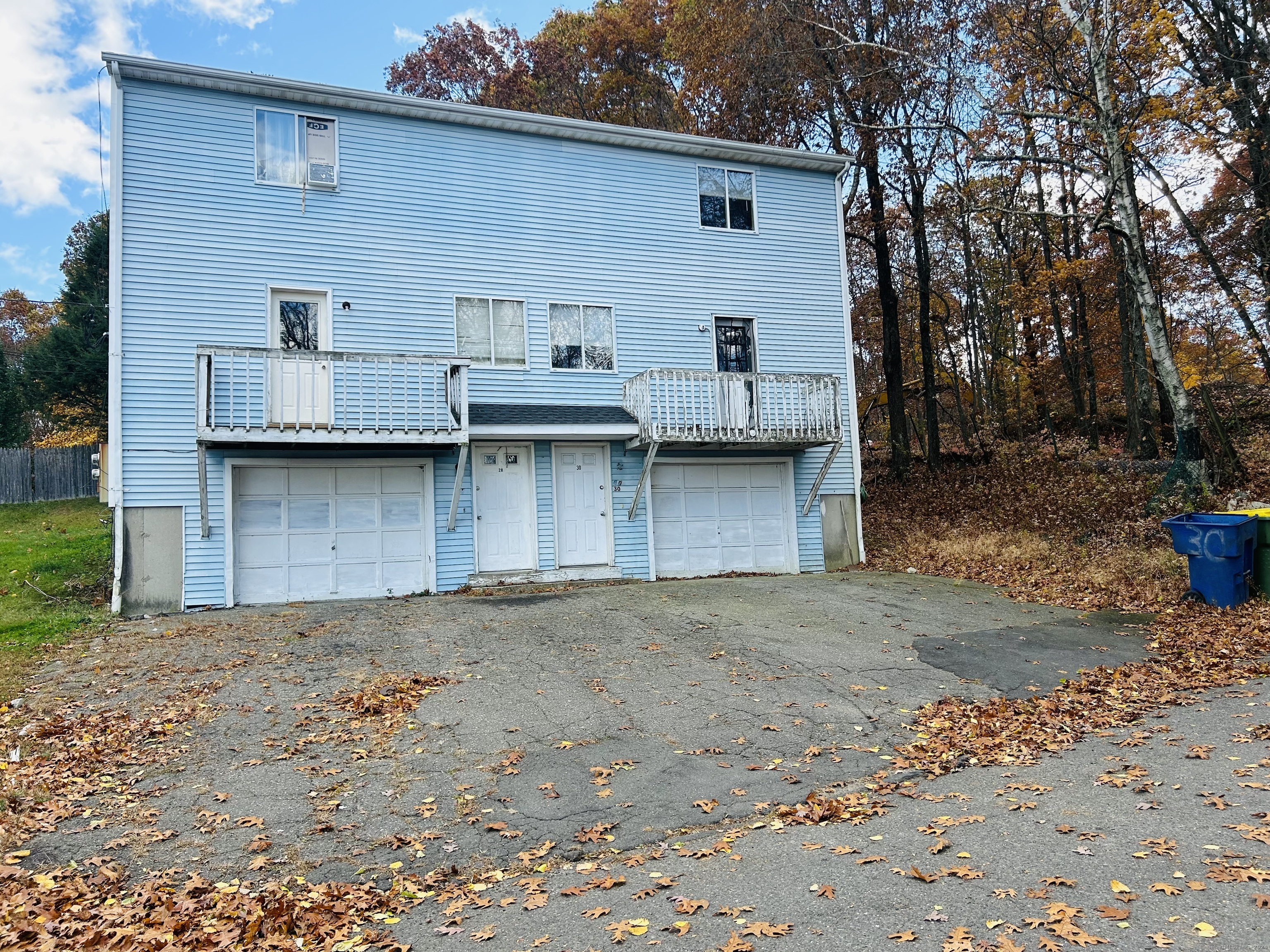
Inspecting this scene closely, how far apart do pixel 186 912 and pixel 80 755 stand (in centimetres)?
270

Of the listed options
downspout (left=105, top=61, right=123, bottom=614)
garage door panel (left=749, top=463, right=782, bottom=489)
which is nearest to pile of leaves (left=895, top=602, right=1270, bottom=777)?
garage door panel (left=749, top=463, right=782, bottom=489)

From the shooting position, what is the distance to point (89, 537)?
56.5 ft

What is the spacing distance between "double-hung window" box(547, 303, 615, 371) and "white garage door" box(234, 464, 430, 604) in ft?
10.8

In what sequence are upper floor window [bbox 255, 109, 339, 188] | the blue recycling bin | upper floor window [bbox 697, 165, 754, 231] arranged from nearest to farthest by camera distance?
the blue recycling bin < upper floor window [bbox 255, 109, 339, 188] < upper floor window [bbox 697, 165, 754, 231]

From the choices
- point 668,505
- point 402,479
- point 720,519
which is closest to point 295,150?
point 402,479

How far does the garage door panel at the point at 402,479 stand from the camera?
13.3 m

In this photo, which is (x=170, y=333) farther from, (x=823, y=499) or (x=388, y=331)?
(x=823, y=499)

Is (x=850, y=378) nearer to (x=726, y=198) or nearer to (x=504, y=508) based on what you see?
(x=726, y=198)

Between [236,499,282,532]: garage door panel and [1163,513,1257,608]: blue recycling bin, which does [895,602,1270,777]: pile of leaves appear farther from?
[236,499,282,532]: garage door panel

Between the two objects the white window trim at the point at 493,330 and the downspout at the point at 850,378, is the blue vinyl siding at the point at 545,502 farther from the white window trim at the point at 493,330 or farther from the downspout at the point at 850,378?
the downspout at the point at 850,378

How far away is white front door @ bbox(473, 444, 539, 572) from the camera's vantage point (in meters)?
→ 13.8

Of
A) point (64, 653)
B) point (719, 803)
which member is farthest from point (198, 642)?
point (719, 803)

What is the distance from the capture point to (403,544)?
1335 centimetres

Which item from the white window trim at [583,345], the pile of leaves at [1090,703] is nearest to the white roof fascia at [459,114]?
the white window trim at [583,345]
